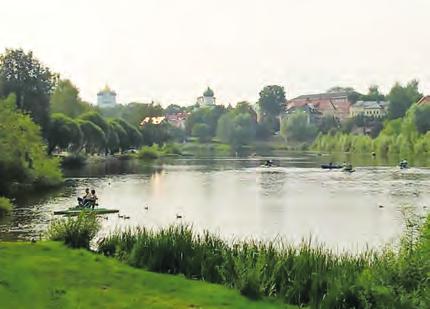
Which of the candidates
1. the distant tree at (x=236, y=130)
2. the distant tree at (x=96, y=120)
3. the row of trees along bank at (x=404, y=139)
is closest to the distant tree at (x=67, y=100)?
the distant tree at (x=96, y=120)

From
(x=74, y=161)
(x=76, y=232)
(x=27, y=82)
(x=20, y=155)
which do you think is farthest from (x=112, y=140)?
(x=76, y=232)

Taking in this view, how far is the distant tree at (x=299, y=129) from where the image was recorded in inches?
6319

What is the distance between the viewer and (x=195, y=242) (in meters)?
15.1

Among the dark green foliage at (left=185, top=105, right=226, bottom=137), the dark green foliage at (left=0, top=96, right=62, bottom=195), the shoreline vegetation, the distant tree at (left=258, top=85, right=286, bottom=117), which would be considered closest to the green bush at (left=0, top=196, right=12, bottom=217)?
the dark green foliage at (left=0, top=96, right=62, bottom=195)

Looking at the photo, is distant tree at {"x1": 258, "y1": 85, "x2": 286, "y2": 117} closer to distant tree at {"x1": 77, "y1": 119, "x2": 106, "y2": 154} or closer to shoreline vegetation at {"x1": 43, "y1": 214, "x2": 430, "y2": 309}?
distant tree at {"x1": 77, "y1": 119, "x2": 106, "y2": 154}

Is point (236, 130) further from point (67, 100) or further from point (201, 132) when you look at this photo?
point (67, 100)

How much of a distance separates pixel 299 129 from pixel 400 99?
25128 mm

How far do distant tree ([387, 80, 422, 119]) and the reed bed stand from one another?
467 ft

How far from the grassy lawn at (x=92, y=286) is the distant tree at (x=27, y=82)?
57396mm

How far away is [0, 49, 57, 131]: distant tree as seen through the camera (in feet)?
227

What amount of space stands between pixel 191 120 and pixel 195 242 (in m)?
179

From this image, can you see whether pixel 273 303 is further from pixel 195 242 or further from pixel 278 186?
pixel 278 186

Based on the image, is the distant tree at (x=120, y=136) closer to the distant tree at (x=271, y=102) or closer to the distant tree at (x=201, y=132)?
the distant tree at (x=201, y=132)

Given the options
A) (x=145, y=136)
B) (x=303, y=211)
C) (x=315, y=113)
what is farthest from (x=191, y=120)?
(x=303, y=211)
